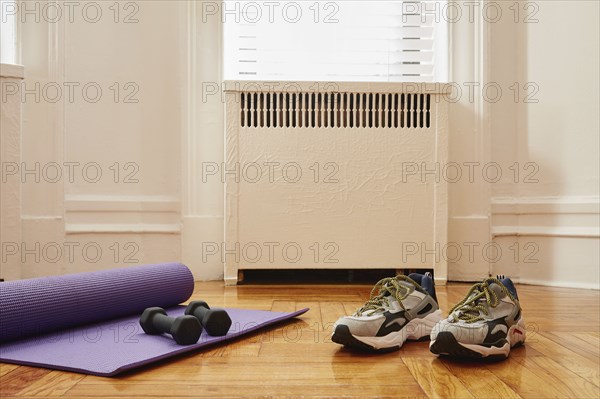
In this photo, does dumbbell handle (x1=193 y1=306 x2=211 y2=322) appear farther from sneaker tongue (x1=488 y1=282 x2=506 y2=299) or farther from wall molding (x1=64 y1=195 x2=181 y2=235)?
wall molding (x1=64 y1=195 x2=181 y2=235)

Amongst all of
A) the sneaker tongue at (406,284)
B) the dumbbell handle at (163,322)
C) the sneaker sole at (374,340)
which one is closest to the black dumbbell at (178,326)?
the dumbbell handle at (163,322)

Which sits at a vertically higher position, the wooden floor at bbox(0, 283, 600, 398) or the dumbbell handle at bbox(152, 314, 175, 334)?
the dumbbell handle at bbox(152, 314, 175, 334)

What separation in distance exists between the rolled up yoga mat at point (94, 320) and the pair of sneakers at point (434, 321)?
0.30 metres

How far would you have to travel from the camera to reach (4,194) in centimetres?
219

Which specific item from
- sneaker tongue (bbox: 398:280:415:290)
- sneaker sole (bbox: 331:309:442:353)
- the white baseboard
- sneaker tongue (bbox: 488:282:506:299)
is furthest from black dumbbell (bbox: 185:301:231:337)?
the white baseboard

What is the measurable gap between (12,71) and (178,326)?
1.51 metres

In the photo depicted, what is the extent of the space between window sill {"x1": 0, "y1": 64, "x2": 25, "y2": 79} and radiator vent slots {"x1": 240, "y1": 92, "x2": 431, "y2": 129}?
2.70 ft

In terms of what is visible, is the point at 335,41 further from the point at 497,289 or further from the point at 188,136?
the point at 497,289

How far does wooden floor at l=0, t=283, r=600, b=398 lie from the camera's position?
35.9 inches

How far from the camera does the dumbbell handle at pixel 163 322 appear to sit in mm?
1207

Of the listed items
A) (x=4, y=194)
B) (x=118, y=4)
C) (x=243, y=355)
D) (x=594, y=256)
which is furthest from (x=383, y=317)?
(x=118, y=4)

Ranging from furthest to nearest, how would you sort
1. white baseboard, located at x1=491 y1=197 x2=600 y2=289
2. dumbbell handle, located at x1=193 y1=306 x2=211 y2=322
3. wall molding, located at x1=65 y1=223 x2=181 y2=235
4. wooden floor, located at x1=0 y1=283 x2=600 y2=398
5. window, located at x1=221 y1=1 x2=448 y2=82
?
window, located at x1=221 y1=1 x2=448 y2=82 < wall molding, located at x1=65 y1=223 x2=181 y2=235 < white baseboard, located at x1=491 y1=197 x2=600 y2=289 < dumbbell handle, located at x1=193 y1=306 x2=211 y2=322 < wooden floor, located at x1=0 y1=283 x2=600 y2=398

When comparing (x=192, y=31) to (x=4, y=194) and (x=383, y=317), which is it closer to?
(x=4, y=194)

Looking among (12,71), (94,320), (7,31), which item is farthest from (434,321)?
(7,31)
